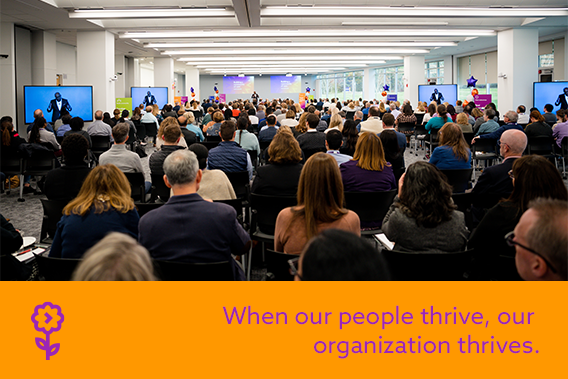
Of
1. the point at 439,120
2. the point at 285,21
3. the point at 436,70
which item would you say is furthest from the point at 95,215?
the point at 436,70

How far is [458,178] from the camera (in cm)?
468

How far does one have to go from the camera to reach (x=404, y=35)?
42.1 feet

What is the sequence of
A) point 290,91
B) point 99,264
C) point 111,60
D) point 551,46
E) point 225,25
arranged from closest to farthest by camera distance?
point 99,264 < point 225,25 < point 111,60 < point 551,46 < point 290,91

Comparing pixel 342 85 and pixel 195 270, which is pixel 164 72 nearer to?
pixel 342 85

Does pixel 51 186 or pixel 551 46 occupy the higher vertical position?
pixel 551 46

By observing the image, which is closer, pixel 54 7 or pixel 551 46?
pixel 54 7

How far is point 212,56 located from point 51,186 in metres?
15.8

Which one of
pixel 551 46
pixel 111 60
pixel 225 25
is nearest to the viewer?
pixel 225 25

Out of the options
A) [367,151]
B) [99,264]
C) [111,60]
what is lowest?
[99,264]

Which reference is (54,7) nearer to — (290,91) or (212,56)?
(212,56)

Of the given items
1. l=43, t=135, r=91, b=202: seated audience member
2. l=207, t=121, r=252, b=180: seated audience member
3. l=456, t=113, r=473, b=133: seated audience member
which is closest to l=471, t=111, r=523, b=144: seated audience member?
l=456, t=113, r=473, b=133: seated audience member

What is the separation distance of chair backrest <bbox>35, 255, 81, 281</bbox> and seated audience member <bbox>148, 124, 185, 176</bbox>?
286cm

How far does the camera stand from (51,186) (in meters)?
3.89

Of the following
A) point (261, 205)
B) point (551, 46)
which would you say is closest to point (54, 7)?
point (261, 205)
